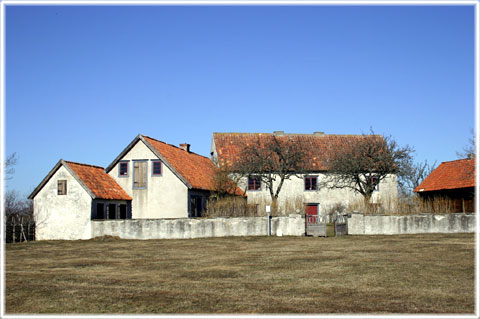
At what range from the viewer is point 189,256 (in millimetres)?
20203

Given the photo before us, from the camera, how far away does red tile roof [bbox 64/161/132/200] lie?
114 feet

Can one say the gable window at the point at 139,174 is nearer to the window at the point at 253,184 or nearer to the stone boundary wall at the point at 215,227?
the stone boundary wall at the point at 215,227

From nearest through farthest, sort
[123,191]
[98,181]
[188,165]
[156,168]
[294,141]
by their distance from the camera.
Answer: [98,181] < [156,168] < [123,191] < [188,165] < [294,141]

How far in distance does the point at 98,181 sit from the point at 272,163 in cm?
1530

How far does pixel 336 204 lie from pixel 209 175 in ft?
41.3

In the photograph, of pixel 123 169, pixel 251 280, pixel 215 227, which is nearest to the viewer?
pixel 251 280

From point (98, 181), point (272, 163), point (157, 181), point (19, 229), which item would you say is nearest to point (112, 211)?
point (98, 181)

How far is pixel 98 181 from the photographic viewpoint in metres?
36.2

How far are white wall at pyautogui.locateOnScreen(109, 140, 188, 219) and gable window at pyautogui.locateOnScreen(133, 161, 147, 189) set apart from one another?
0.24m

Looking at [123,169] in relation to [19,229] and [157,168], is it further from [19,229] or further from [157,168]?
[19,229]

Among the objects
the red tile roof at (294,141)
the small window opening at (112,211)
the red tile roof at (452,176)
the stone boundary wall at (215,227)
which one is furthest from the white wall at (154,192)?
the red tile roof at (452,176)

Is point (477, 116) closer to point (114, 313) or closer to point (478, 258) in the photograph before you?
point (478, 258)

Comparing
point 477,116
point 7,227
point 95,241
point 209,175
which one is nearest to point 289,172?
point 209,175

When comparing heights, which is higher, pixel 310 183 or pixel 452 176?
pixel 452 176
